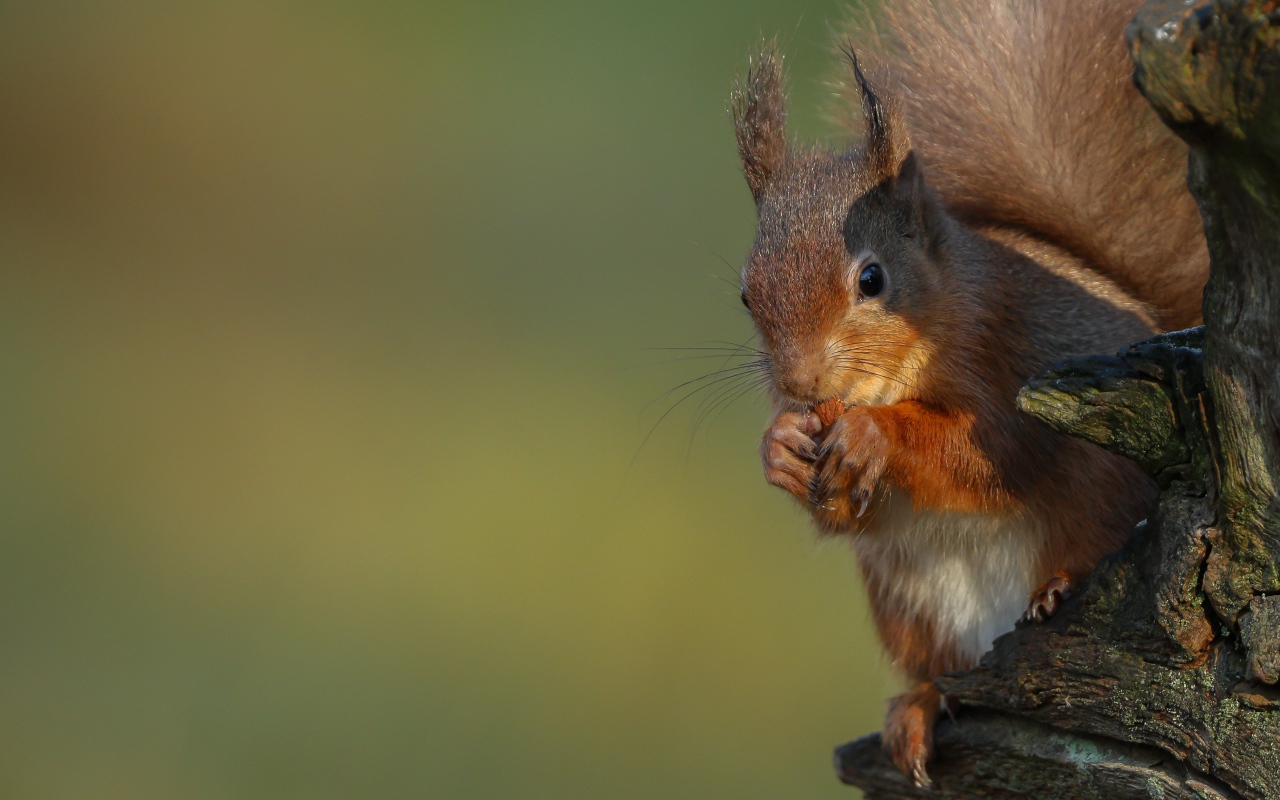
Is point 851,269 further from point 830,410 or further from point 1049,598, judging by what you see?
point 1049,598

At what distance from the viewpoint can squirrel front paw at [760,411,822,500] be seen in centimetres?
138

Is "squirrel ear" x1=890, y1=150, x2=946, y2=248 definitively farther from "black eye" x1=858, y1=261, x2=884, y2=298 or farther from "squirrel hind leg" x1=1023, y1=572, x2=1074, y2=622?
"squirrel hind leg" x1=1023, y1=572, x2=1074, y2=622

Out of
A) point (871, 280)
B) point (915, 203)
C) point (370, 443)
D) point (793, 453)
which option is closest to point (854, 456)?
point (793, 453)

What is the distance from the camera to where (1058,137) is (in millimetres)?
1513

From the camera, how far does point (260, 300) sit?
136 inches

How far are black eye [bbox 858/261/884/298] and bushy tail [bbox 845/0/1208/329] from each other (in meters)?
0.30

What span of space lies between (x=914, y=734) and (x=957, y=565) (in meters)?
0.22

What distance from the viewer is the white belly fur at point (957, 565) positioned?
1.40 metres

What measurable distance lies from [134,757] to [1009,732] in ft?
8.08

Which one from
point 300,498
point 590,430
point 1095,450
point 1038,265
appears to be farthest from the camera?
point 590,430

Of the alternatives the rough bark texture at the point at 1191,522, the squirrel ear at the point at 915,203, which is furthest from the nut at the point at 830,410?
the rough bark texture at the point at 1191,522

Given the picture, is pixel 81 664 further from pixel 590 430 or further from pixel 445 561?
pixel 590 430

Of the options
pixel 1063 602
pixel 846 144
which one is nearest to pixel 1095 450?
pixel 1063 602

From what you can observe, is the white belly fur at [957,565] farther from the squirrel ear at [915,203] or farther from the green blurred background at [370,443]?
the green blurred background at [370,443]
